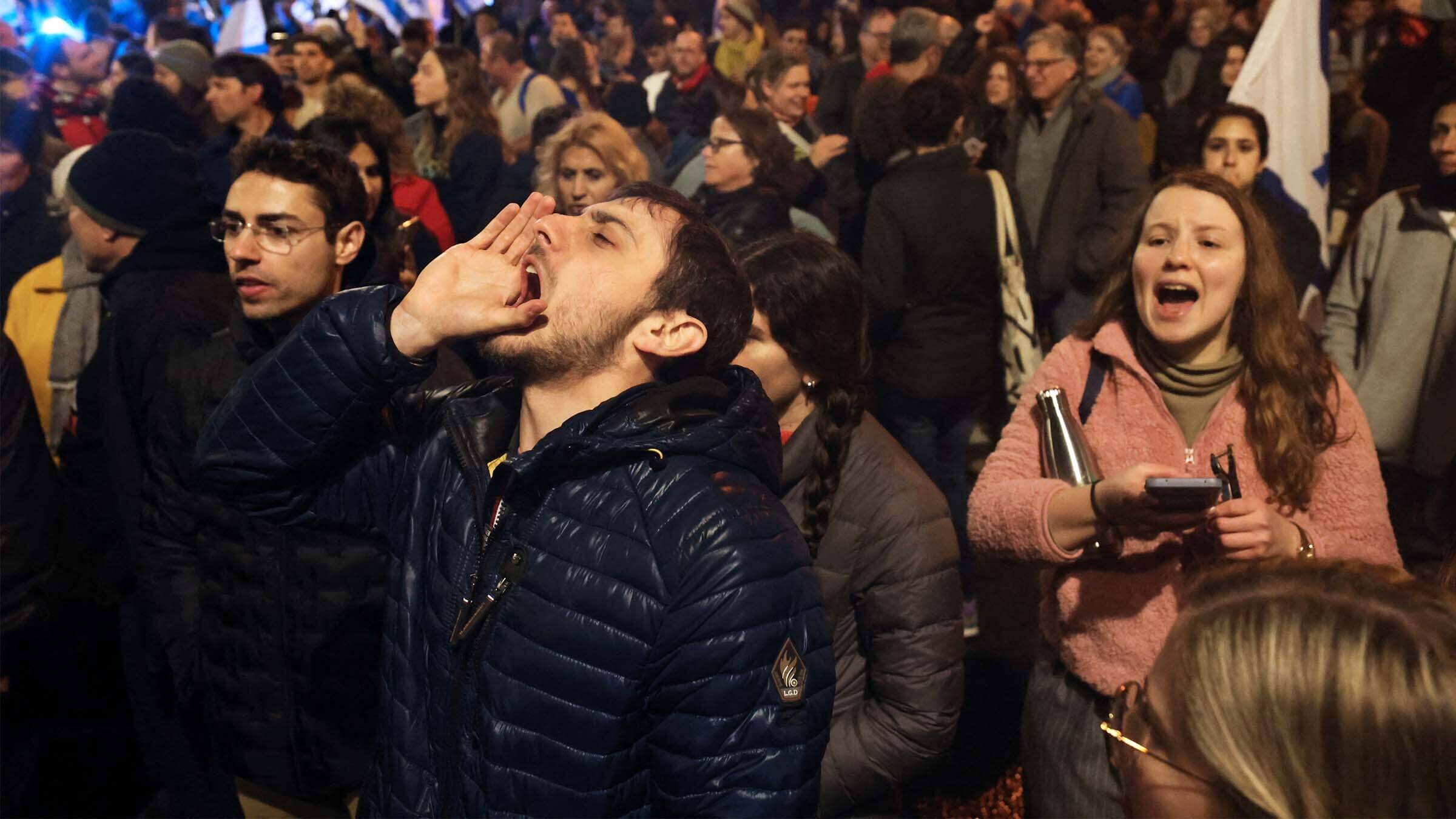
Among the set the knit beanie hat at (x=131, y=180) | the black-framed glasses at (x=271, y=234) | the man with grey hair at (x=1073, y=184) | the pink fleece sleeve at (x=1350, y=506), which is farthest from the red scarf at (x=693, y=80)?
the pink fleece sleeve at (x=1350, y=506)

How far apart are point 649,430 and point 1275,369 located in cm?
145

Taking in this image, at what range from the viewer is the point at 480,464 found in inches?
77.4

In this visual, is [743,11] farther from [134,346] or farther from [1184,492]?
[1184,492]

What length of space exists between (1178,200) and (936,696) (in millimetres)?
1222

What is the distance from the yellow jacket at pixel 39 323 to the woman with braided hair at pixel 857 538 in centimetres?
304

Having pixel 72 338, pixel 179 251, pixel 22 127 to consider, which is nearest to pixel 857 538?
pixel 179 251

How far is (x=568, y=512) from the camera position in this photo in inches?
73.1

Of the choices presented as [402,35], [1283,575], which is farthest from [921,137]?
[402,35]

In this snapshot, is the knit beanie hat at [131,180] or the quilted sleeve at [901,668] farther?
the knit beanie hat at [131,180]

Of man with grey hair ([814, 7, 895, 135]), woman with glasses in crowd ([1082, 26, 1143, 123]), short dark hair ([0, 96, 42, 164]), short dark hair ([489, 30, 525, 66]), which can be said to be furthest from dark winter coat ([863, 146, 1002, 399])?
short dark hair ([0, 96, 42, 164])

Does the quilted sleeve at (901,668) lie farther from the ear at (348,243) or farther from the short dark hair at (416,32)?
the short dark hair at (416,32)

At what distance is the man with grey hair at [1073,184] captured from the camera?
615 cm

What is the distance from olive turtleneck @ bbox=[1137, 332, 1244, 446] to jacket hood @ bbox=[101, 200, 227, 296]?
2.57 m

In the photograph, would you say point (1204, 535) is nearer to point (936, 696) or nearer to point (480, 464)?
point (936, 696)
